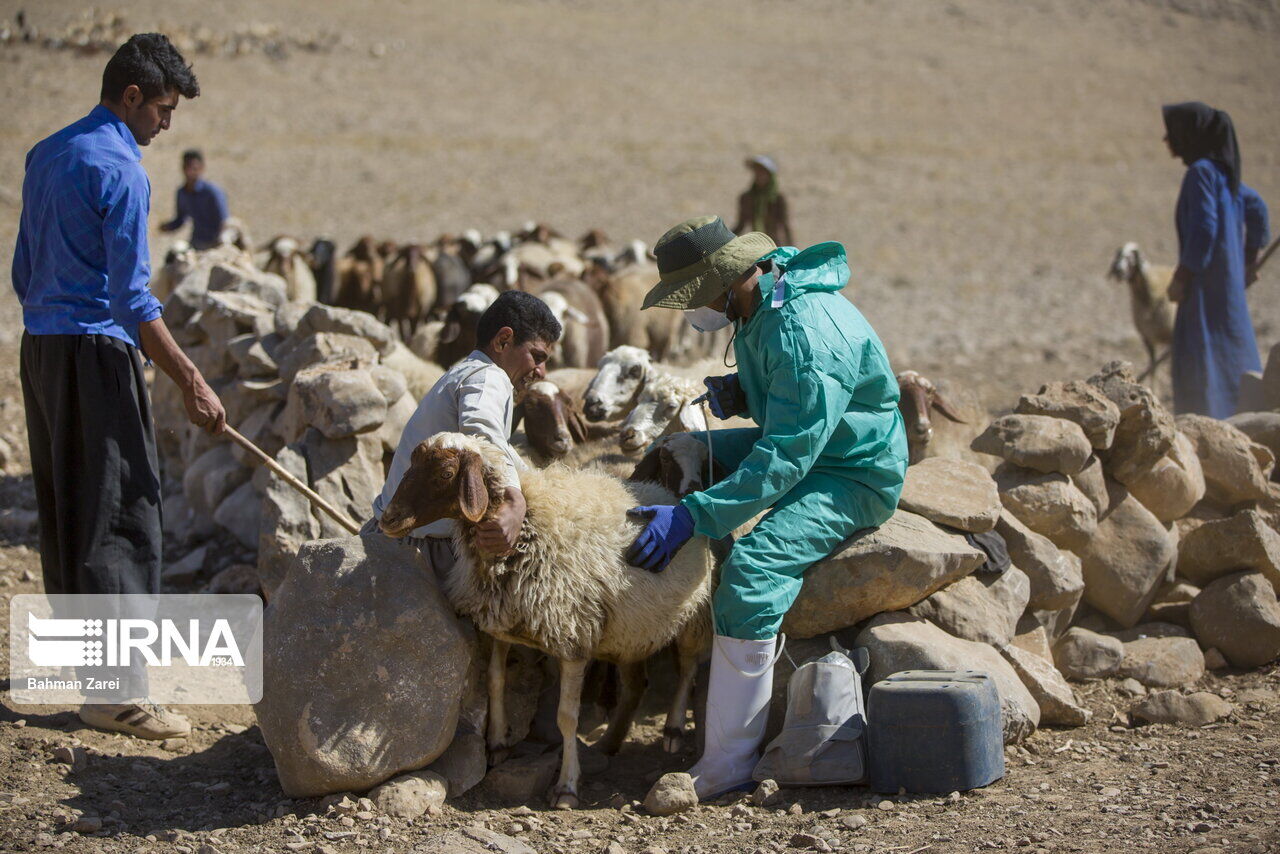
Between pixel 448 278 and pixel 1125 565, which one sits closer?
pixel 1125 565

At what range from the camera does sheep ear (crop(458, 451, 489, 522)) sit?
12.4 feet

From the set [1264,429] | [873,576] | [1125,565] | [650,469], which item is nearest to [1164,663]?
[1125,565]

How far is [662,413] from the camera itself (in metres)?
5.48

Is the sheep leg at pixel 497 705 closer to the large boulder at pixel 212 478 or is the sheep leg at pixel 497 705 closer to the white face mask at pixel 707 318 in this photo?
the white face mask at pixel 707 318

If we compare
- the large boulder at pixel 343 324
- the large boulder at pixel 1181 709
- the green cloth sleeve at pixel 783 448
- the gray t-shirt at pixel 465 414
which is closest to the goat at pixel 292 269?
the large boulder at pixel 343 324

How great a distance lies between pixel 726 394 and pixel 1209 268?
4.89 meters

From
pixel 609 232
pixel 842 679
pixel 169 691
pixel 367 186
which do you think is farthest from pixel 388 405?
pixel 367 186

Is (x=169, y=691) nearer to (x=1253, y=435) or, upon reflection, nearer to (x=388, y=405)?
(x=388, y=405)

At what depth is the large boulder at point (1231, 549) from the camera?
215 inches

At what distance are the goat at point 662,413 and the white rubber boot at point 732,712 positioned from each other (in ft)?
4.52

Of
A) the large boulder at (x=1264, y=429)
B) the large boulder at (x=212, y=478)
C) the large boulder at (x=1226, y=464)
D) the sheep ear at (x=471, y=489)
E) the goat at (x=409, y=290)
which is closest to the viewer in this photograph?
the sheep ear at (x=471, y=489)

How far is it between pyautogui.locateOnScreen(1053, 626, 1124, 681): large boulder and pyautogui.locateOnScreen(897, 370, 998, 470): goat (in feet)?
3.24

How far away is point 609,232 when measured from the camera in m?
20.6

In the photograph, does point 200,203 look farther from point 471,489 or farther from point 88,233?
point 471,489
